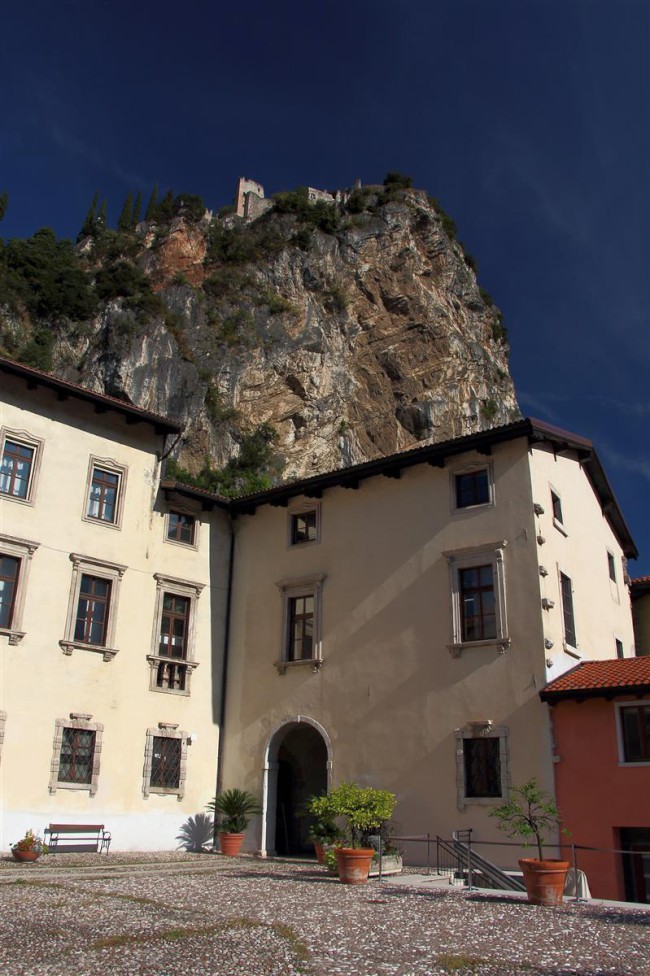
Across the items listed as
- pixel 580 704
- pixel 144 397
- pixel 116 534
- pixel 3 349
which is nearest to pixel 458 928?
pixel 580 704

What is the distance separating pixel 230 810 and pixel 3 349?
48.1 metres

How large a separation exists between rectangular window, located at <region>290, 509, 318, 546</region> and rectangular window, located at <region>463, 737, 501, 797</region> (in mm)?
8047

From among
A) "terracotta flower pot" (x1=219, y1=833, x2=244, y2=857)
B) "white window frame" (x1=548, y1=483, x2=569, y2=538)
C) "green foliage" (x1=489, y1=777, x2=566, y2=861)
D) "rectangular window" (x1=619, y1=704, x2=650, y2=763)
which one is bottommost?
"terracotta flower pot" (x1=219, y1=833, x2=244, y2=857)

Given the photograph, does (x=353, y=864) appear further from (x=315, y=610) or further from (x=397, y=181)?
(x=397, y=181)

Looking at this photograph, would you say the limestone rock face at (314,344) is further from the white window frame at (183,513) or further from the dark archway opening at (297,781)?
the dark archway opening at (297,781)

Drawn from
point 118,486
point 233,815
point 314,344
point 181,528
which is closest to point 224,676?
point 233,815

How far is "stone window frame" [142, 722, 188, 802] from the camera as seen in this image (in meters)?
21.8

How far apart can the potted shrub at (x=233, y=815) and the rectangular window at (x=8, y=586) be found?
25.2 feet

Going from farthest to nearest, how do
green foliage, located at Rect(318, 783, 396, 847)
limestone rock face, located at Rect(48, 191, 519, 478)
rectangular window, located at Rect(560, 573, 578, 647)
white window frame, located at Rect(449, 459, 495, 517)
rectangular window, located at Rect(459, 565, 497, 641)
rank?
limestone rock face, located at Rect(48, 191, 519, 478)
white window frame, located at Rect(449, 459, 495, 517)
rectangular window, located at Rect(560, 573, 578, 647)
rectangular window, located at Rect(459, 565, 497, 641)
green foliage, located at Rect(318, 783, 396, 847)

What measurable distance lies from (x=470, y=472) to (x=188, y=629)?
9.43 metres

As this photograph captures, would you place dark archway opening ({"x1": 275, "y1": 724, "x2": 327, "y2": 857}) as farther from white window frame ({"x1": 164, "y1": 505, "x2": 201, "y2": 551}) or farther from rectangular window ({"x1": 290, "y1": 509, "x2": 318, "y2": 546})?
white window frame ({"x1": 164, "y1": 505, "x2": 201, "y2": 551})

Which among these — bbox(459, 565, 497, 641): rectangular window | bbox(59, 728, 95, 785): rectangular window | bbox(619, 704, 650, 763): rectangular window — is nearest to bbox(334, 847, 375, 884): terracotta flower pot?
bbox(619, 704, 650, 763): rectangular window

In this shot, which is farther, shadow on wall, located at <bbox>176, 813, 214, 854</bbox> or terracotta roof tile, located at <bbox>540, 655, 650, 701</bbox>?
shadow on wall, located at <bbox>176, 813, 214, 854</bbox>

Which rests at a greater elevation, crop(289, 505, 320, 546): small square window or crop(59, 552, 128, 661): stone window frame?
crop(289, 505, 320, 546): small square window
